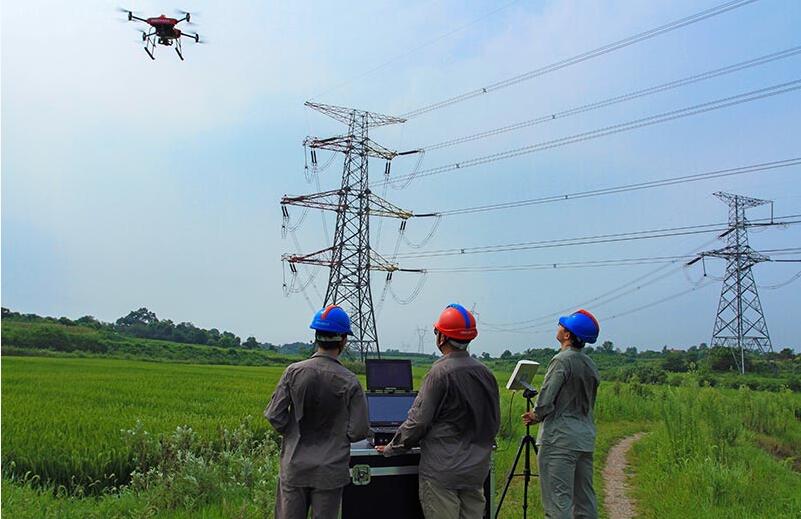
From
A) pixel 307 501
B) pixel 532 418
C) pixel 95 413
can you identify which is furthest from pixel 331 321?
pixel 95 413

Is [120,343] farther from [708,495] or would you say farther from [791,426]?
[708,495]

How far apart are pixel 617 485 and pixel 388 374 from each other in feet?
22.2

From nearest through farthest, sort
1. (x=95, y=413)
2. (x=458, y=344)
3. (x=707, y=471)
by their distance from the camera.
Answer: (x=458, y=344)
(x=707, y=471)
(x=95, y=413)

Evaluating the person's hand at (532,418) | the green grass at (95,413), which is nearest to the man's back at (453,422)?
the person's hand at (532,418)

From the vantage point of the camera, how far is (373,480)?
5.62 metres

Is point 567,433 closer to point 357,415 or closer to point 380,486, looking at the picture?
point 380,486

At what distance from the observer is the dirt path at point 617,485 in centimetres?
946

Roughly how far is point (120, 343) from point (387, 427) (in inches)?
1690

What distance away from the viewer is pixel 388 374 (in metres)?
6.22

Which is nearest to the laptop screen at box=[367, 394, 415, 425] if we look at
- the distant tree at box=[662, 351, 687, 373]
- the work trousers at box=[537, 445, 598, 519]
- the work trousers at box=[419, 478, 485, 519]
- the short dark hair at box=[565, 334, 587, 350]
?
the work trousers at box=[419, 478, 485, 519]

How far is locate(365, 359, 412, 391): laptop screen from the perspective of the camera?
6.14m

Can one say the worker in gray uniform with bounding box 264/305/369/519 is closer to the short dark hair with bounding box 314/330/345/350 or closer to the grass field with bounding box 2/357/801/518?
the short dark hair with bounding box 314/330/345/350

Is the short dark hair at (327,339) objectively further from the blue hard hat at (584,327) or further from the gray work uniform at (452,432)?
the blue hard hat at (584,327)

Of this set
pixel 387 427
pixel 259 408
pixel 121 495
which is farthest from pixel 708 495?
pixel 259 408
